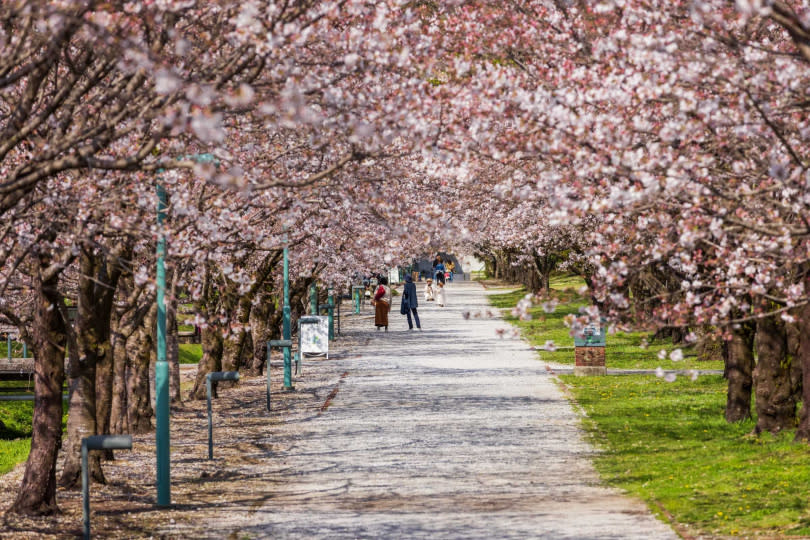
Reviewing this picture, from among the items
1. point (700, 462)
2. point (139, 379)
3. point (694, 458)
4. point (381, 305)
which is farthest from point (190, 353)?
point (700, 462)

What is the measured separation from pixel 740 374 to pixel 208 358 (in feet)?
34.6

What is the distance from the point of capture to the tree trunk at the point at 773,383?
16219 mm

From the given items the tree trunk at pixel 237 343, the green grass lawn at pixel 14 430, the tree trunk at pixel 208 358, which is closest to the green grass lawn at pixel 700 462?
the tree trunk at pixel 208 358

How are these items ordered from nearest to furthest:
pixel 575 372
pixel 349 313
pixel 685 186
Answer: pixel 685 186 → pixel 575 372 → pixel 349 313

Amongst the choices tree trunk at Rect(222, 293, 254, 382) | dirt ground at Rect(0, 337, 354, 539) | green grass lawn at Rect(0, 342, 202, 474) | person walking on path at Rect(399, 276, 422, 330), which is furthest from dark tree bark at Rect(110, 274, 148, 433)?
person walking on path at Rect(399, 276, 422, 330)

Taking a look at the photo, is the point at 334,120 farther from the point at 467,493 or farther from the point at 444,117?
the point at 467,493

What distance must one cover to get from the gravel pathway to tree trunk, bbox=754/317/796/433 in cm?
247

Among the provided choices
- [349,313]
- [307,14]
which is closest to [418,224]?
[307,14]

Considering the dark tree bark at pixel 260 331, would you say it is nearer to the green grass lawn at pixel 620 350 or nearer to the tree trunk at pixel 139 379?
the green grass lawn at pixel 620 350

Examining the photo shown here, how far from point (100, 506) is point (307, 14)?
598 centimetres

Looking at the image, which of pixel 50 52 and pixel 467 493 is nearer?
pixel 50 52

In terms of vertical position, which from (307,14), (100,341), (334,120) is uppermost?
(307,14)

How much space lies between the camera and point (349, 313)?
2309 inches

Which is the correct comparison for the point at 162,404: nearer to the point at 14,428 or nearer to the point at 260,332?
the point at 14,428
